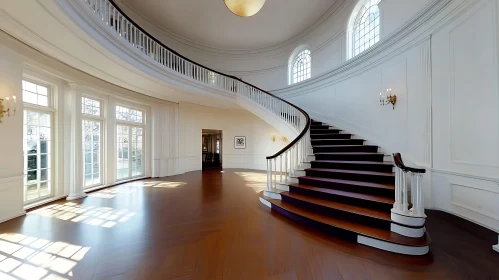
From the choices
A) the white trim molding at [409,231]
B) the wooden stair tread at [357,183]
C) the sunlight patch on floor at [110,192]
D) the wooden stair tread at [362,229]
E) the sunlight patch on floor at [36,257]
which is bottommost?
the sunlight patch on floor at [110,192]

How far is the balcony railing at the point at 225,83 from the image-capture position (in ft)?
15.5

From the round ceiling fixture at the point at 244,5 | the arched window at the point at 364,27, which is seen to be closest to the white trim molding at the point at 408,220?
the round ceiling fixture at the point at 244,5

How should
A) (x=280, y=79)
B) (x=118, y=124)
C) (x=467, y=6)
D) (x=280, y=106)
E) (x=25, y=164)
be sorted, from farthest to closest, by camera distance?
(x=280, y=79)
(x=280, y=106)
(x=118, y=124)
(x=25, y=164)
(x=467, y=6)

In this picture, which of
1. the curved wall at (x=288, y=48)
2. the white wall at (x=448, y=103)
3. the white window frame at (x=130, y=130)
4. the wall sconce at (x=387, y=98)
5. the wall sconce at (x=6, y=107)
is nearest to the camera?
the white wall at (x=448, y=103)

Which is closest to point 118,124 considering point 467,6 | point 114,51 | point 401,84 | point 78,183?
point 78,183

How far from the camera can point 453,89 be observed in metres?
3.25

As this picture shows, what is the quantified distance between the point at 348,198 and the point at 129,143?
685 centimetres

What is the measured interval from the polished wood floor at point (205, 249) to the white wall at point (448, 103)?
20.3 inches

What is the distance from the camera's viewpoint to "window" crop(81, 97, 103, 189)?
5.49 meters

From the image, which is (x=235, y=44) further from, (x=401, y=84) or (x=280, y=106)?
(x=401, y=84)

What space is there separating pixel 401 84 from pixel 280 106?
11.5 feet

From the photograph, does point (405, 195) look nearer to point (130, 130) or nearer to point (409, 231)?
point (409, 231)

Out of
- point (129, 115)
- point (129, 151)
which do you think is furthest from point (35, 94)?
point (129, 151)

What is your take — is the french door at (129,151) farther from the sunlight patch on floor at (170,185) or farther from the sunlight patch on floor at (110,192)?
the sunlight patch on floor at (170,185)
